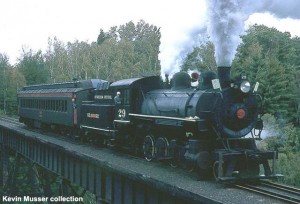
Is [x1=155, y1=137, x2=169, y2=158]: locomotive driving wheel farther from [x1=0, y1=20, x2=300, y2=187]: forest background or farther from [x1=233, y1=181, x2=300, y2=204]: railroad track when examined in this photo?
[x1=0, y1=20, x2=300, y2=187]: forest background

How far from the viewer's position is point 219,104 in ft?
37.8

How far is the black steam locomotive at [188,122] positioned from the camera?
11453mm

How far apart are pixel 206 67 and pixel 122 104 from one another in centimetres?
3127

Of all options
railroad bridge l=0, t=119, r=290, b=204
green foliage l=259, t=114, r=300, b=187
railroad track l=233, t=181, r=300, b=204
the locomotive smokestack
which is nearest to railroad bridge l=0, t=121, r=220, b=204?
railroad bridge l=0, t=119, r=290, b=204

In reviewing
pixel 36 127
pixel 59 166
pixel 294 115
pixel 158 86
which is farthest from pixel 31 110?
pixel 294 115

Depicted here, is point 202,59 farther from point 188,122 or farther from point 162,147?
point 188,122

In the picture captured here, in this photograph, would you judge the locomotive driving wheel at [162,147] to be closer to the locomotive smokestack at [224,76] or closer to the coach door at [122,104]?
the coach door at [122,104]

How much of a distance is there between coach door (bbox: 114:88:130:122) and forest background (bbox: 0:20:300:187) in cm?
1732

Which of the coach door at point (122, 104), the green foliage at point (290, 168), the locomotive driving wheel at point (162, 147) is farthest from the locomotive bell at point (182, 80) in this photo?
the green foliage at point (290, 168)

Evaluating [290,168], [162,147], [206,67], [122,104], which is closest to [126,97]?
[122,104]

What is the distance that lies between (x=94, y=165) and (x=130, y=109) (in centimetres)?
229

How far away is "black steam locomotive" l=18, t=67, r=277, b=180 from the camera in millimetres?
11453

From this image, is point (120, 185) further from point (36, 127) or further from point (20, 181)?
point (20, 181)

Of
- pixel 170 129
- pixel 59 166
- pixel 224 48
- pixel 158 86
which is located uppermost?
pixel 224 48
